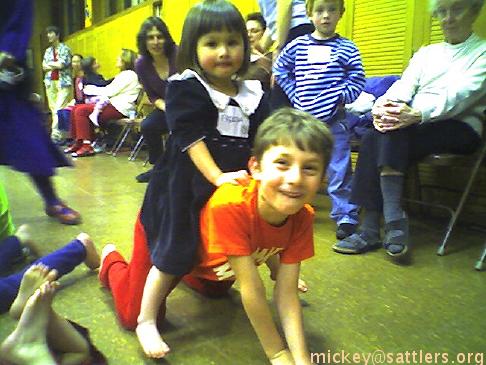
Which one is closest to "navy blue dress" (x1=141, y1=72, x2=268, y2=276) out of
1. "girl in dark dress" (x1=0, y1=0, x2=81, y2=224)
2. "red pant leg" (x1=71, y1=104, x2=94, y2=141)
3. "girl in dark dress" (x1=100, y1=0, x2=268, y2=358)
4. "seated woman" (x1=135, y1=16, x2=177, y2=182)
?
"girl in dark dress" (x1=100, y1=0, x2=268, y2=358)

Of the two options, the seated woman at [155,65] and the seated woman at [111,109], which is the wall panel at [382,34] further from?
the seated woman at [111,109]

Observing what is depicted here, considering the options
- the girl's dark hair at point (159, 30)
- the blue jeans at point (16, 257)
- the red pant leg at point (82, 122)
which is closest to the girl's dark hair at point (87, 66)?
the red pant leg at point (82, 122)

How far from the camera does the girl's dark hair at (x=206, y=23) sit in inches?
42.7

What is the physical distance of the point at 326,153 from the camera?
3.14ft

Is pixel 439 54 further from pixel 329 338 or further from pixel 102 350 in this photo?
pixel 102 350

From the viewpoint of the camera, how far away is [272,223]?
102 centimetres

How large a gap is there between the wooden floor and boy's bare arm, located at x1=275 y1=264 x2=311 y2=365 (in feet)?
0.38

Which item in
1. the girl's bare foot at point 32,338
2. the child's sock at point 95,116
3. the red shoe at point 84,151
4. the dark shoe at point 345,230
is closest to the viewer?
the girl's bare foot at point 32,338

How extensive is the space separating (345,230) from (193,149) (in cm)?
113

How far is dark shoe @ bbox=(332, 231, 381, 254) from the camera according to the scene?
183 cm

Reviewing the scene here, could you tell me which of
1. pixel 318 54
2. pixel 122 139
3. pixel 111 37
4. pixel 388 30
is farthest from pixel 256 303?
pixel 111 37

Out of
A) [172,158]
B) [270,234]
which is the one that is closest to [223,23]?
[172,158]

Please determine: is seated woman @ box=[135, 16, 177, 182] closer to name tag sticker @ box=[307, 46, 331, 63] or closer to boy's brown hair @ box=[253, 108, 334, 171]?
name tag sticker @ box=[307, 46, 331, 63]

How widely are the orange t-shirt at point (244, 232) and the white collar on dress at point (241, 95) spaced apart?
0.74 ft
